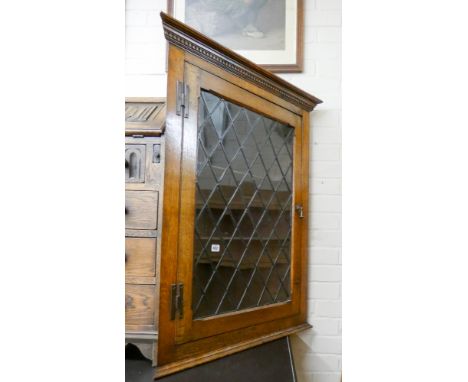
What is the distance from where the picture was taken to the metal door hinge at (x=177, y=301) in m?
0.96

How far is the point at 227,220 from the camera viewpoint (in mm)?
1149

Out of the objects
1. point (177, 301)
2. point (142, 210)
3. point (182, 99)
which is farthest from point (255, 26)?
point (177, 301)

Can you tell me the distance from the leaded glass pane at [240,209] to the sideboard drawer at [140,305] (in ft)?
0.49

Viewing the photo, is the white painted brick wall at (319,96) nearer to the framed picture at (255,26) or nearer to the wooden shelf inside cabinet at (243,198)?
the framed picture at (255,26)

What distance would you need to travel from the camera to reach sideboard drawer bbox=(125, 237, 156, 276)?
3.54 feet

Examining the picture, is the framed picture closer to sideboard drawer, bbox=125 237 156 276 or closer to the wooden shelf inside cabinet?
the wooden shelf inside cabinet

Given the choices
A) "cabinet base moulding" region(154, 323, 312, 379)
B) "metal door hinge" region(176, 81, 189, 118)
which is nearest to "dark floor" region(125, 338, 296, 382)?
"cabinet base moulding" region(154, 323, 312, 379)

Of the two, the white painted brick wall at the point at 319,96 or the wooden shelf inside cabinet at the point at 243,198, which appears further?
the white painted brick wall at the point at 319,96

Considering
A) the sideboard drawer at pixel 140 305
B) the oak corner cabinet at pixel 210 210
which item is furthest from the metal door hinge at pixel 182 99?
the sideboard drawer at pixel 140 305

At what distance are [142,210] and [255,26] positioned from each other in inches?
39.8

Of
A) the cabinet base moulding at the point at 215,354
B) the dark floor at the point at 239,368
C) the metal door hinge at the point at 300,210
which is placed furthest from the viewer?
the metal door hinge at the point at 300,210
